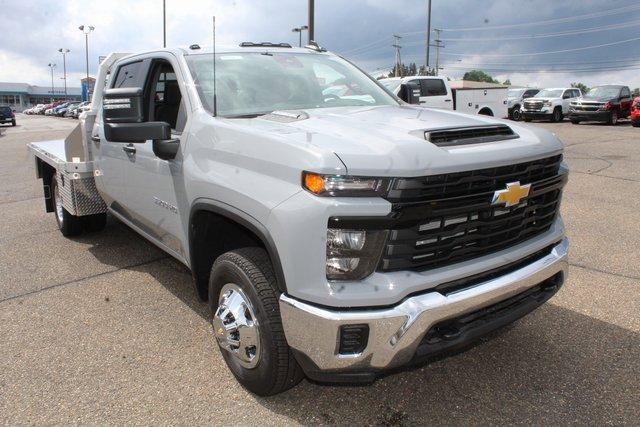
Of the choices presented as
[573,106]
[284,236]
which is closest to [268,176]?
[284,236]

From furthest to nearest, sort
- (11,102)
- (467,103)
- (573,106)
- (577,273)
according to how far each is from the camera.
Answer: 1. (11,102)
2. (573,106)
3. (467,103)
4. (577,273)

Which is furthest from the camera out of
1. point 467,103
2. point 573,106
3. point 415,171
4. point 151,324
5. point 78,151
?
point 573,106

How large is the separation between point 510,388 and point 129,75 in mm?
3680

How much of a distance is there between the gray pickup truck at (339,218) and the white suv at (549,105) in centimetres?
2516

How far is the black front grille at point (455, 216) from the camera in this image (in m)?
2.25

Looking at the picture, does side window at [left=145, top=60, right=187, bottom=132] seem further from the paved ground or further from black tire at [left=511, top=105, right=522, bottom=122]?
black tire at [left=511, top=105, right=522, bottom=122]

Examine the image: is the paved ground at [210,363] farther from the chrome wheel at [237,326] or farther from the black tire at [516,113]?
the black tire at [516,113]

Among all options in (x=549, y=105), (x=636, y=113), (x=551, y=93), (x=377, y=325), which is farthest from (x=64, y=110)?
(x=377, y=325)

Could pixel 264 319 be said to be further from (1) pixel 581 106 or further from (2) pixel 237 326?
(1) pixel 581 106

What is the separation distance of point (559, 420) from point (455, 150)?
4.85 feet

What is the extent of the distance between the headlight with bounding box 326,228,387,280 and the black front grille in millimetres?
48

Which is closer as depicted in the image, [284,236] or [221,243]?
[284,236]

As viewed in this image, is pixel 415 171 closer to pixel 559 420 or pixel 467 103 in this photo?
pixel 559 420

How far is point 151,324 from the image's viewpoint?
386 cm
